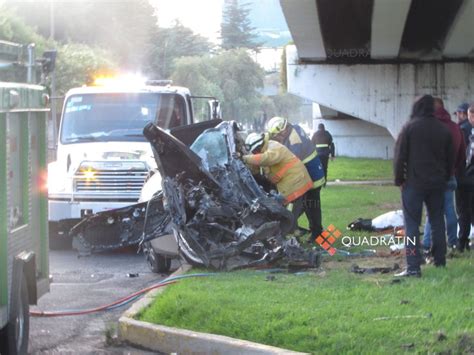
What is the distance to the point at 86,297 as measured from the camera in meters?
9.86

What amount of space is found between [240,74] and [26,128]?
55801 millimetres

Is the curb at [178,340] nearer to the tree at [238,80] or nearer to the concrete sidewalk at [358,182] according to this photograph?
the concrete sidewalk at [358,182]

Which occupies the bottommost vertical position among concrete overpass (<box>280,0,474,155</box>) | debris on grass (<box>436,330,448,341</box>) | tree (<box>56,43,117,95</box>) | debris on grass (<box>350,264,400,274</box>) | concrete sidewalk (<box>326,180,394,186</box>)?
concrete sidewalk (<box>326,180,394,186</box>)

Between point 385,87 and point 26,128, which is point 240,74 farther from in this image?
point 26,128

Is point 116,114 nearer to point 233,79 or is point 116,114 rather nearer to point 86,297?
point 86,297

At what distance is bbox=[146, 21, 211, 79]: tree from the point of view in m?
63.2

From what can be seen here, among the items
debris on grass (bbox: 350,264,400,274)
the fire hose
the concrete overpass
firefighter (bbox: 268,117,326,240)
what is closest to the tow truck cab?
firefighter (bbox: 268,117,326,240)

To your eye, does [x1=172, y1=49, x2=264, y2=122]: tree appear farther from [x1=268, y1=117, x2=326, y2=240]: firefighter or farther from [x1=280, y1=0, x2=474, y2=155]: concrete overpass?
[x1=268, y1=117, x2=326, y2=240]: firefighter

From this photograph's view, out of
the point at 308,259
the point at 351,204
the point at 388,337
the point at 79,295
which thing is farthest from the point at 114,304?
the point at 351,204

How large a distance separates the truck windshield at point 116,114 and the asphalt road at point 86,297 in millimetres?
1976

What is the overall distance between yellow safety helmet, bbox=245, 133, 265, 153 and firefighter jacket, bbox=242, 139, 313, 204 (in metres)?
0.06

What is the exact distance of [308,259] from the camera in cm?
1005

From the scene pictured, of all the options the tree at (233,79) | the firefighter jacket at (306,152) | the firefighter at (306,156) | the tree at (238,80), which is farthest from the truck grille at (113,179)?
the tree at (238,80)

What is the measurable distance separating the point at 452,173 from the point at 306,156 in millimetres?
3191
